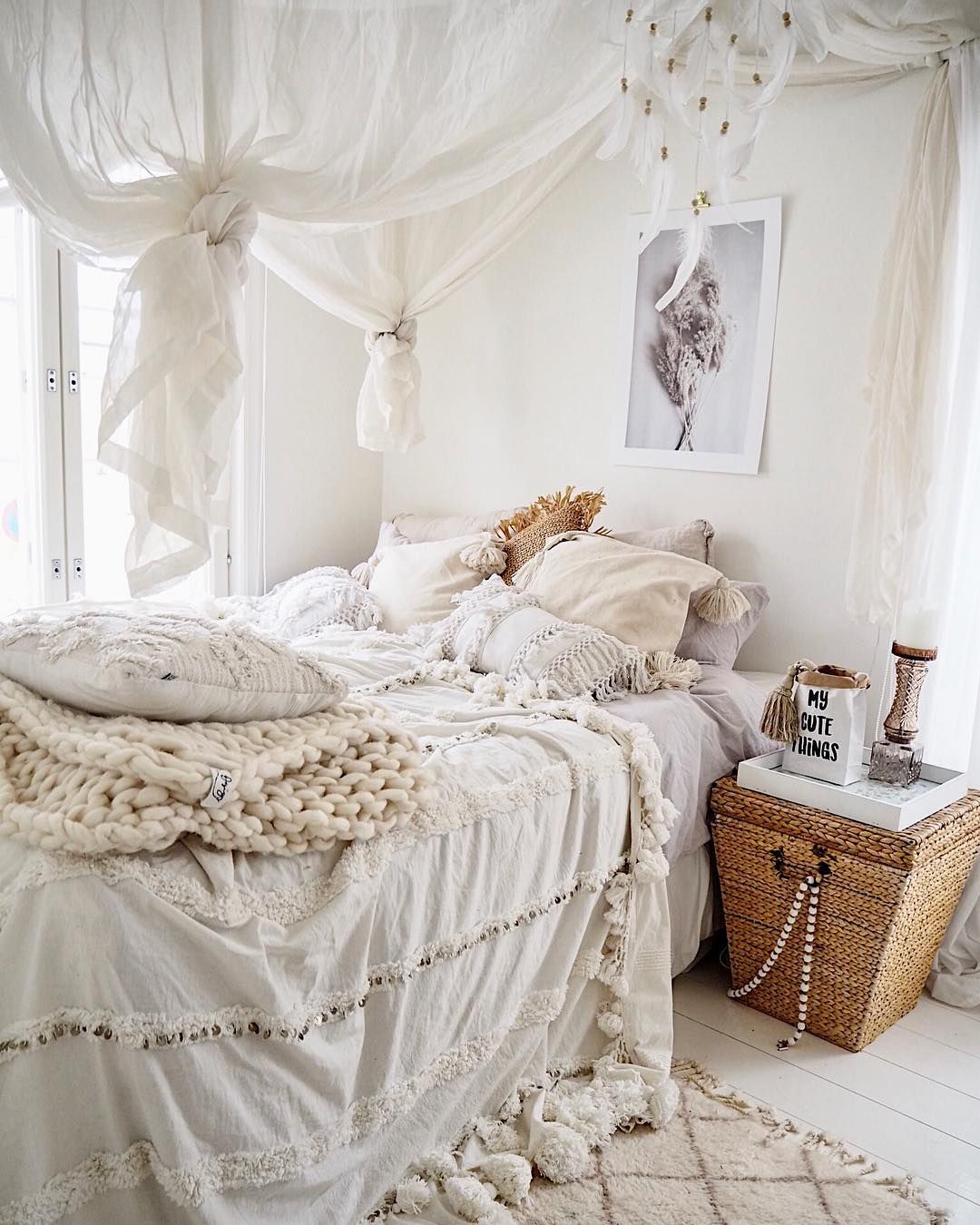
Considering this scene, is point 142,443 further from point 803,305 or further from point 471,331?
point 471,331

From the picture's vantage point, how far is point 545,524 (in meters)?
3.04

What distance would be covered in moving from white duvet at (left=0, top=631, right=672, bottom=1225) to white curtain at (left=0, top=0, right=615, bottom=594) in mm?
650

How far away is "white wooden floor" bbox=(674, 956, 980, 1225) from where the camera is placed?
1.88m

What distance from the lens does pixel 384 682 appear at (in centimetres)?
235

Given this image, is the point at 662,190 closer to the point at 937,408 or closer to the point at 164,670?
the point at 937,408

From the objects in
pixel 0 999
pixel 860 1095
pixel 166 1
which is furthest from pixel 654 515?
pixel 0 999

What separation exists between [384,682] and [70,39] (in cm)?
138

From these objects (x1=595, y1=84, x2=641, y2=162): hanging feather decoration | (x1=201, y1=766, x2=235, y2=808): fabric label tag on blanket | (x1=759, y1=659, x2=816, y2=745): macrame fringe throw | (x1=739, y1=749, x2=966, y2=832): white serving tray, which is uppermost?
(x1=595, y1=84, x2=641, y2=162): hanging feather decoration

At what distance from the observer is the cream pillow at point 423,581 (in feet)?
9.67

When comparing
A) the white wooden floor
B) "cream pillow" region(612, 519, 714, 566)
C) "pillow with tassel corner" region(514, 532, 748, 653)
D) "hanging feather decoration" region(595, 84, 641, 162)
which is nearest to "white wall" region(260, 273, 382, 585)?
"pillow with tassel corner" region(514, 532, 748, 653)

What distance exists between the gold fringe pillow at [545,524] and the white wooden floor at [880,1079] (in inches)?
50.2

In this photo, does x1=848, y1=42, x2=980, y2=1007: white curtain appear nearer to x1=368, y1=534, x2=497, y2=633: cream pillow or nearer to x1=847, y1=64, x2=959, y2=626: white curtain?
x1=847, y1=64, x2=959, y2=626: white curtain

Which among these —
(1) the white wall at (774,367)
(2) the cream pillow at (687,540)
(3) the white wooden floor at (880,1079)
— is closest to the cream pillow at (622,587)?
(2) the cream pillow at (687,540)

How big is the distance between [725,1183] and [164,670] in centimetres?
133
